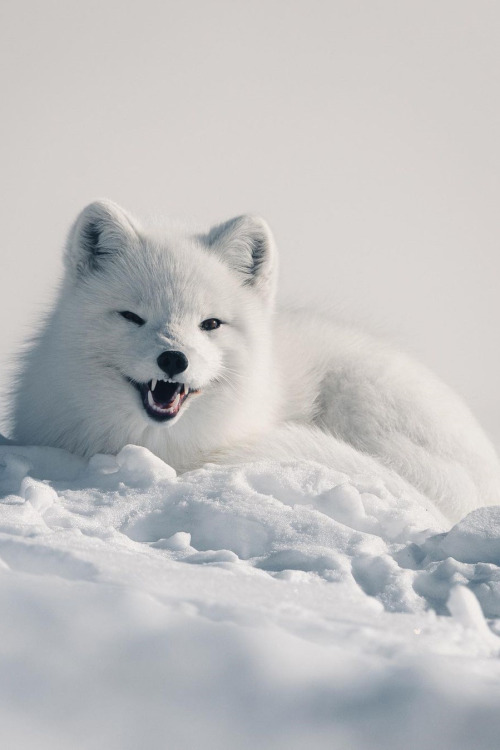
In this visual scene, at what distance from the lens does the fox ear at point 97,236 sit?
3.25m

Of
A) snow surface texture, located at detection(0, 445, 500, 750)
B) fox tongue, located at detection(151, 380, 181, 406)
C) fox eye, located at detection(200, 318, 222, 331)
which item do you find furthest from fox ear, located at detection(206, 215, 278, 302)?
snow surface texture, located at detection(0, 445, 500, 750)

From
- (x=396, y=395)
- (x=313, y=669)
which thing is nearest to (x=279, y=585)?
(x=313, y=669)

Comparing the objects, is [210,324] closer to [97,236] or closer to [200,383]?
[200,383]

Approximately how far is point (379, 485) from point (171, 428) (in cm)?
84

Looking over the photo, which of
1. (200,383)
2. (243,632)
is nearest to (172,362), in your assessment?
(200,383)

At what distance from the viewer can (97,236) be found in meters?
3.32

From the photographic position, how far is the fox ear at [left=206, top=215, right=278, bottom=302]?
11.2 feet

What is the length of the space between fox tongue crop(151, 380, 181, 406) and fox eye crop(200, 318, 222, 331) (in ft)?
A: 0.87

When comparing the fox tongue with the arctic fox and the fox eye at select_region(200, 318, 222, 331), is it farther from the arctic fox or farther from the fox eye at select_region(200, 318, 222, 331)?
the fox eye at select_region(200, 318, 222, 331)

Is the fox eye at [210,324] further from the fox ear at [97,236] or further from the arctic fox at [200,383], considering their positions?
the fox ear at [97,236]

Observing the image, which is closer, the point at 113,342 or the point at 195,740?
the point at 195,740

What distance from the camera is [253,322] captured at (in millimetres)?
3377

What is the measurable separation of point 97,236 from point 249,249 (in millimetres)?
633

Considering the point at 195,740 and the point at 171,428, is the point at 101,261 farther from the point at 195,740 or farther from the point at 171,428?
the point at 195,740
